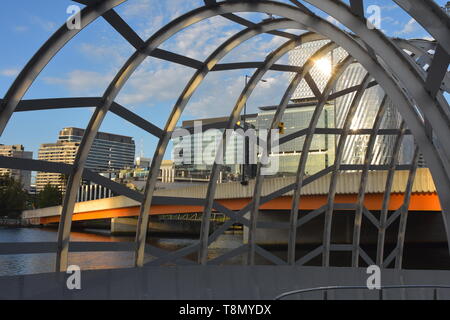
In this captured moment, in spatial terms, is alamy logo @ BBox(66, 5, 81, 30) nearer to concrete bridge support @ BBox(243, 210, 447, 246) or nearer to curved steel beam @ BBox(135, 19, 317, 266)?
curved steel beam @ BBox(135, 19, 317, 266)

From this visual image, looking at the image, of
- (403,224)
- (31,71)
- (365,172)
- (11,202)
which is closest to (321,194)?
(403,224)

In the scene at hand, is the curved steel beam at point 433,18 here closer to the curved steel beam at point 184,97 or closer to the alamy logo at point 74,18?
the alamy logo at point 74,18

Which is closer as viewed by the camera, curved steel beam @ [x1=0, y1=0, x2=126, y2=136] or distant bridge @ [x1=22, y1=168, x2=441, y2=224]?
curved steel beam @ [x1=0, y1=0, x2=126, y2=136]

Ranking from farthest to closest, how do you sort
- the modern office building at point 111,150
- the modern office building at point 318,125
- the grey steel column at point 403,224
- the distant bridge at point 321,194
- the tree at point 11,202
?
1. the modern office building at point 111,150
2. the tree at point 11,202
3. the modern office building at point 318,125
4. the distant bridge at point 321,194
5. the grey steel column at point 403,224

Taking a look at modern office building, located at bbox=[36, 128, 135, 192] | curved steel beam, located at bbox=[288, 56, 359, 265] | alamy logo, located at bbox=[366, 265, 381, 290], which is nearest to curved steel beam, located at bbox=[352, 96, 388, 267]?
curved steel beam, located at bbox=[288, 56, 359, 265]

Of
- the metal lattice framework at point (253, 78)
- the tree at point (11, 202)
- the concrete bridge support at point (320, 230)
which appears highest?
the metal lattice framework at point (253, 78)

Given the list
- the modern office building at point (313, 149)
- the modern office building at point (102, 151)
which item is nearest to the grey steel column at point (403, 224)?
the modern office building at point (313, 149)

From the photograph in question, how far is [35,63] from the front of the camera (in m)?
11.1

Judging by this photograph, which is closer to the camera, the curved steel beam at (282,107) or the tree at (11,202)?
the curved steel beam at (282,107)

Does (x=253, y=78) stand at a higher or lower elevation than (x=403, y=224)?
higher

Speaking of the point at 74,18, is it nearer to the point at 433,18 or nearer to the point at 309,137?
the point at 433,18
